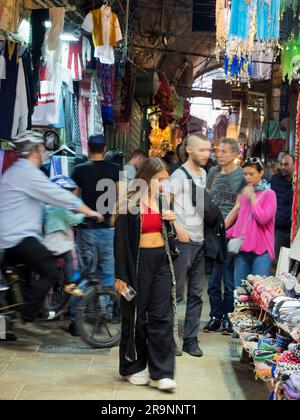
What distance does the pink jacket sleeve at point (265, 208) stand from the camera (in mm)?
7344

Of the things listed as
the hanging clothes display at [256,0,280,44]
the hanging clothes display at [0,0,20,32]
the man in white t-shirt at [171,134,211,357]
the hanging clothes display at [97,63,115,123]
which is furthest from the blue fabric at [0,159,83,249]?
the hanging clothes display at [97,63,115,123]

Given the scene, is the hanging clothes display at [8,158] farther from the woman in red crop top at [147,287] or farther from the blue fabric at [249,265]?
the blue fabric at [249,265]

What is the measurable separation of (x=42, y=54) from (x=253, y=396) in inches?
199

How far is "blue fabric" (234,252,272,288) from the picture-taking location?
7.47m

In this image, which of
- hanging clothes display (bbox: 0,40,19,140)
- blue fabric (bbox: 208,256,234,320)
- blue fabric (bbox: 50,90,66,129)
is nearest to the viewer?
hanging clothes display (bbox: 0,40,19,140)

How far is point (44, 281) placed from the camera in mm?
6414

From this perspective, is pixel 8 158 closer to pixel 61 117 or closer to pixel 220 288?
pixel 61 117

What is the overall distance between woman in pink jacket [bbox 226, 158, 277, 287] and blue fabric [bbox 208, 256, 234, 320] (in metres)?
0.39

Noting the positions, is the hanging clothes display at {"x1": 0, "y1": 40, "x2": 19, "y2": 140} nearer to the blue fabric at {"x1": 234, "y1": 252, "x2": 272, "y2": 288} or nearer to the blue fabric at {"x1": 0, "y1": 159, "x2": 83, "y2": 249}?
the blue fabric at {"x1": 0, "y1": 159, "x2": 83, "y2": 249}

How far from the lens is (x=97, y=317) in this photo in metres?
7.04

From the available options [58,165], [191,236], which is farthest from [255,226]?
[58,165]

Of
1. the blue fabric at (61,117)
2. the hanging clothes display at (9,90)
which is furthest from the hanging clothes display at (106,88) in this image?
the hanging clothes display at (9,90)

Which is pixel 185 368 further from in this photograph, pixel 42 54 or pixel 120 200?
pixel 42 54

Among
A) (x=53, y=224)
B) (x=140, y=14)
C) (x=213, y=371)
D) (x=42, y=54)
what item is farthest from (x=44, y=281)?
(x=140, y=14)
